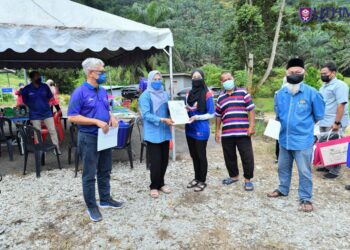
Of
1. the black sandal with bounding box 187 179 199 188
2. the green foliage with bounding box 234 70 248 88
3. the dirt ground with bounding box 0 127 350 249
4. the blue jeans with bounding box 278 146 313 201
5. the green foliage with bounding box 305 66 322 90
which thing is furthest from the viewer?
the green foliage with bounding box 234 70 248 88

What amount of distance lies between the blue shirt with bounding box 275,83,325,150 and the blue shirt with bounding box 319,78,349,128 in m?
1.13

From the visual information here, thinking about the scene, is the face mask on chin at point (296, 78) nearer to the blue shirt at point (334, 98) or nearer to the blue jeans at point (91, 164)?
the blue shirt at point (334, 98)

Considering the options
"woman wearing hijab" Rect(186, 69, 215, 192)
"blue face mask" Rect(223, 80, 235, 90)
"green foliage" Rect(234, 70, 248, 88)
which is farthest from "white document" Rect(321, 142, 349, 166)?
"green foliage" Rect(234, 70, 248, 88)

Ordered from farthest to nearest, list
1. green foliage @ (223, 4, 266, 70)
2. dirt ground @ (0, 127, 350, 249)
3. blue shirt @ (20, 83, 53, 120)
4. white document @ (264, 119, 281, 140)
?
green foliage @ (223, 4, 266, 70) < blue shirt @ (20, 83, 53, 120) < white document @ (264, 119, 281, 140) < dirt ground @ (0, 127, 350, 249)

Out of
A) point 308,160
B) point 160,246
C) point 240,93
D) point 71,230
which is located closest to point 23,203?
point 71,230

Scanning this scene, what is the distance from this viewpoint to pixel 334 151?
4207 millimetres

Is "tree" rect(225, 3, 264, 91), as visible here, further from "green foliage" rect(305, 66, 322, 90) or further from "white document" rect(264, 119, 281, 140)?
"white document" rect(264, 119, 281, 140)

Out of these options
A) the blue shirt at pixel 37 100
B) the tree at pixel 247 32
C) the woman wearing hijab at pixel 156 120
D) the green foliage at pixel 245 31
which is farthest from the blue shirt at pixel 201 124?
the green foliage at pixel 245 31

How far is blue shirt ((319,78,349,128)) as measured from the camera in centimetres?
409

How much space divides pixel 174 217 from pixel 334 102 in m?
2.84

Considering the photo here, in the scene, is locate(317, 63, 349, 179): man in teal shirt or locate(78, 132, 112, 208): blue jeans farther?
locate(317, 63, 349, 179): man in teal shirt

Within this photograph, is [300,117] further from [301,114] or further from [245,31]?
[245,31]

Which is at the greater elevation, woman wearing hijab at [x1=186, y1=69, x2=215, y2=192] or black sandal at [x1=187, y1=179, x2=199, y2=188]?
woman wearing hijab at [x1=186, y1=69, x2=215, y2=192]

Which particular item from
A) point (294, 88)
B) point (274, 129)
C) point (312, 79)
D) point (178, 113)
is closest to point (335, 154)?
point (274, 129)
